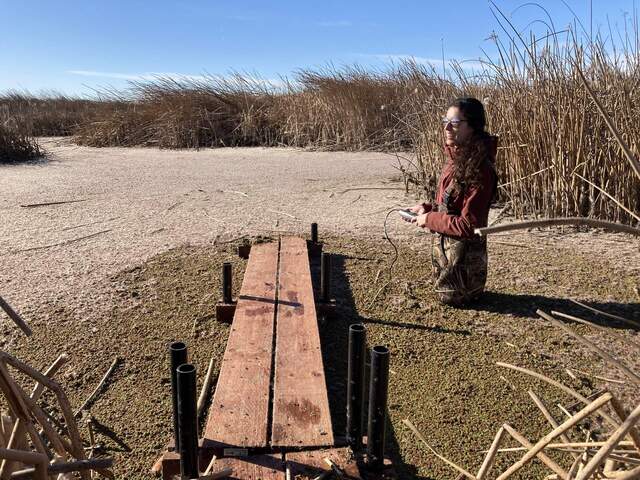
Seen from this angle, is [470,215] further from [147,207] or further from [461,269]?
[147,207]

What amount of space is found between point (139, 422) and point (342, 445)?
88 centimetres

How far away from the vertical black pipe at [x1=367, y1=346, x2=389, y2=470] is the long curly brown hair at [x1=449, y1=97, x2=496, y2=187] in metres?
1.58

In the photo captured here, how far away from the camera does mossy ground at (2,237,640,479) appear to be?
2.11m

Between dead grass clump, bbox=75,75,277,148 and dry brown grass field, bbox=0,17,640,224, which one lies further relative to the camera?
dead grass clump, bbox=75,75,277,148

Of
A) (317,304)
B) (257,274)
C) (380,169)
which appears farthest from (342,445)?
(380,169)

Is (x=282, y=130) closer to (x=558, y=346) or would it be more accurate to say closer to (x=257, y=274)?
(x=257, y=274)

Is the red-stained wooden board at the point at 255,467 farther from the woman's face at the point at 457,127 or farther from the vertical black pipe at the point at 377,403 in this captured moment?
the woman's face at the point at 457,127

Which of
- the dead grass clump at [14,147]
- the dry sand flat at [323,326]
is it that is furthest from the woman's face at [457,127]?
the dead grass clump at [14,147]

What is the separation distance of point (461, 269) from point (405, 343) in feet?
2.06

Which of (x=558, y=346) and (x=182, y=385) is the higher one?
(x=182, y=385)

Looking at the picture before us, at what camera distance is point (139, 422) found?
2156 millimetres

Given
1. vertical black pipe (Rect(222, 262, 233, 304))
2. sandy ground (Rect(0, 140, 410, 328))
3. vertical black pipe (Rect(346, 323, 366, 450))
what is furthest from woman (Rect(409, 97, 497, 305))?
sandy ground (Rect(0, 140, 410, 328))

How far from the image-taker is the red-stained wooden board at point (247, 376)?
5.73 ft

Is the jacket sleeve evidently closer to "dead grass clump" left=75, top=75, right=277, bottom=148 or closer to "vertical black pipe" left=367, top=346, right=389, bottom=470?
"vertical black pipe" left=367, top=346, right=389, bottom=470
